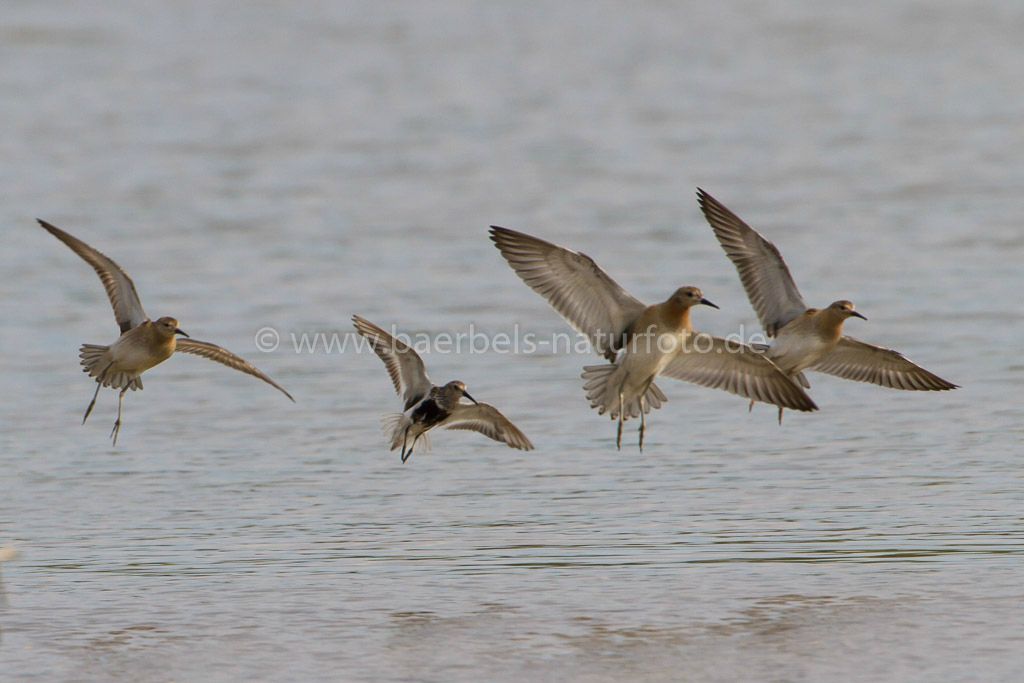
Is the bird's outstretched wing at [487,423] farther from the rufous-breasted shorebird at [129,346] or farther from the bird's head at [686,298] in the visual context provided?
the bird's head at [686,298]

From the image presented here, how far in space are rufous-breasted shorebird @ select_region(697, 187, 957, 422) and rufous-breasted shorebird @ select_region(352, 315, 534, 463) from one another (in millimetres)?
1842

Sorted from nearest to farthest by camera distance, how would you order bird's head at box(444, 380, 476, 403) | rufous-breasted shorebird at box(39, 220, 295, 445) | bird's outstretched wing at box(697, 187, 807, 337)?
bird's head at box(444, 380, 476, 403) < rufous-breasted shorebird at box(39, 220, 295, 445) < bird's outstretched wing at box(697, 187, 807, 337)

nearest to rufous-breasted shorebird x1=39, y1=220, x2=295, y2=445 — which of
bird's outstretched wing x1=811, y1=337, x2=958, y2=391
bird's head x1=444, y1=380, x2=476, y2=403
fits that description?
bird's head x1=444, y1=380, x2=476, y2=403

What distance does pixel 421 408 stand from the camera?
11.1 m

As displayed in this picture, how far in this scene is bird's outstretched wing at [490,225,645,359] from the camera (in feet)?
35.9

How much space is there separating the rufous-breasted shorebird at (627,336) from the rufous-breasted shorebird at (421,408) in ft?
2.06

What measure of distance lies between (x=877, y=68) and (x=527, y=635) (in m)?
29.4

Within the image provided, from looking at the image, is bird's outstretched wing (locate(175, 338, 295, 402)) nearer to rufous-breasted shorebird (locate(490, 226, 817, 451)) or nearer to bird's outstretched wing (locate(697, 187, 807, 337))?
rufous-breasted shorebird (locate(490, 226, 817, 451))

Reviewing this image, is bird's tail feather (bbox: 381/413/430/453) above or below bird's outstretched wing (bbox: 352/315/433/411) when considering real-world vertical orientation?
below

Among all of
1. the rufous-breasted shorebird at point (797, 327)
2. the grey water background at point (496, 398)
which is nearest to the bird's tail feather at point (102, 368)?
the grey water background at point (496, 398)

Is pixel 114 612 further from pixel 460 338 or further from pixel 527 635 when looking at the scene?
pixel 460 338

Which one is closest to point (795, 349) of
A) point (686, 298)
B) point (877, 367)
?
point (877, 367)

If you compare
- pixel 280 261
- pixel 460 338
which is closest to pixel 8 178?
pixel 280 261

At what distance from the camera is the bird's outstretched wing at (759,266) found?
466 inches
